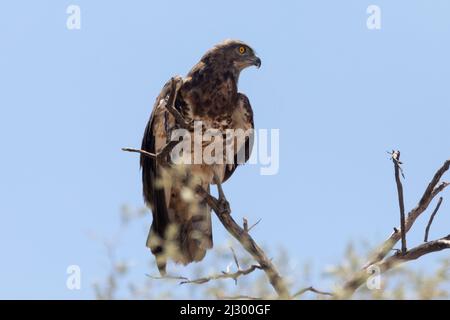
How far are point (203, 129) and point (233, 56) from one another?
53.8 inches

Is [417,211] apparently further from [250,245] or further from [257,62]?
[257,62]

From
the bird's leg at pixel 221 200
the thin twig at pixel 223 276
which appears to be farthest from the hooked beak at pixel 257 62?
the thin twig at pixel 223 276

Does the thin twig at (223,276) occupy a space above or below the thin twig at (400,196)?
below

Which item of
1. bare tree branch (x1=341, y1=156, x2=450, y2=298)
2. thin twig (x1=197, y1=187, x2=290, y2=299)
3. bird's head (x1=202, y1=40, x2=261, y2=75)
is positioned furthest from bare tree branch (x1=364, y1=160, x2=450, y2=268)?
bird's head (x1=202, y1=40, x2=261, y2=75)

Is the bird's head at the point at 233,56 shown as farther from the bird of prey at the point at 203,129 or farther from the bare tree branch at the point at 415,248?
the bare tree branch at the point at 415,248

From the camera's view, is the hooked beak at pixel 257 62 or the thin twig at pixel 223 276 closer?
the thin twig at pixel 223 276

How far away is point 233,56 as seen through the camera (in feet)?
33.8

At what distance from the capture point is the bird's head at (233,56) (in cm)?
1016

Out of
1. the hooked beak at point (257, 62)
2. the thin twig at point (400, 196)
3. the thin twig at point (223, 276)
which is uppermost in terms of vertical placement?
the hooked beak at point (257, 62)

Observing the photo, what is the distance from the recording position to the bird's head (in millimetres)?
10156

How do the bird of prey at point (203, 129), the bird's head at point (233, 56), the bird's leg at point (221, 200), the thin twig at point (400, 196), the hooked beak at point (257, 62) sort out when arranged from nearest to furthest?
1. the thin twig at point (400, 196)
2. the bird's leg at point (221, 200)
3. the bird of prey at point (203, 129)
4. the bird's head at point (233, 56)
5. the hooked beak at point (257, 62)
